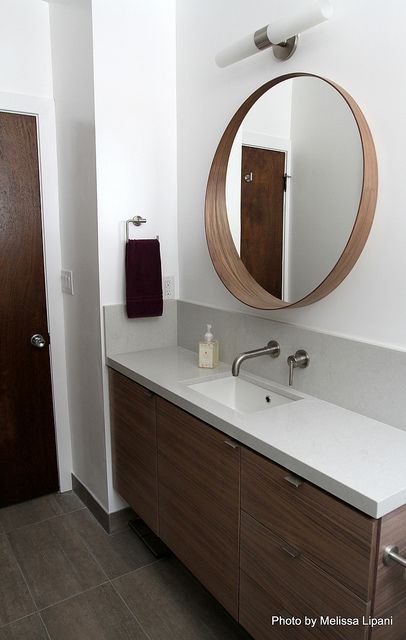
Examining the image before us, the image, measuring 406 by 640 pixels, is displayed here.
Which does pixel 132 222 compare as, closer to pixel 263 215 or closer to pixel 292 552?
pixel 263 215

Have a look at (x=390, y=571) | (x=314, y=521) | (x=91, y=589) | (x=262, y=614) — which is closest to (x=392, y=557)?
(x=390, y=571)

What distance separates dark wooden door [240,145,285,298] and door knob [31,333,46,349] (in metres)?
1.18

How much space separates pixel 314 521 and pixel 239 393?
791mm

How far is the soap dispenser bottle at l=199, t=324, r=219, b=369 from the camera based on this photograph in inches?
79.7

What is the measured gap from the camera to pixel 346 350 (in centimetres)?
154

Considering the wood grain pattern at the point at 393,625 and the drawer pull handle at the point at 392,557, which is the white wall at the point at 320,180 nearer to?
the drawer pull handle at the point at 392,557

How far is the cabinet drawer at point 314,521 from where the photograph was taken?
3.44 ft

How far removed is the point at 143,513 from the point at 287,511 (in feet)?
3.23

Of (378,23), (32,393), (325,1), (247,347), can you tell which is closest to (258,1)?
(325,1)

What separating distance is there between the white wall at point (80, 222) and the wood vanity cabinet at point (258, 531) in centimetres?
33

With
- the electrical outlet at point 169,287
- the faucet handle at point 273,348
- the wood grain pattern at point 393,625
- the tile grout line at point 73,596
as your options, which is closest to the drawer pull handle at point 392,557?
the wood grain pattern at point 393,625

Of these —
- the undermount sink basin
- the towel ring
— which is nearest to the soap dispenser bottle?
the undermount sink basin

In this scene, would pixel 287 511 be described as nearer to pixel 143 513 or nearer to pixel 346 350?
pixel 346 350

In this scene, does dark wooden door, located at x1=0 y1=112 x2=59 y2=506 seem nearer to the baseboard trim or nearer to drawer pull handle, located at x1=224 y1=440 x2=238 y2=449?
the baseboard trim
